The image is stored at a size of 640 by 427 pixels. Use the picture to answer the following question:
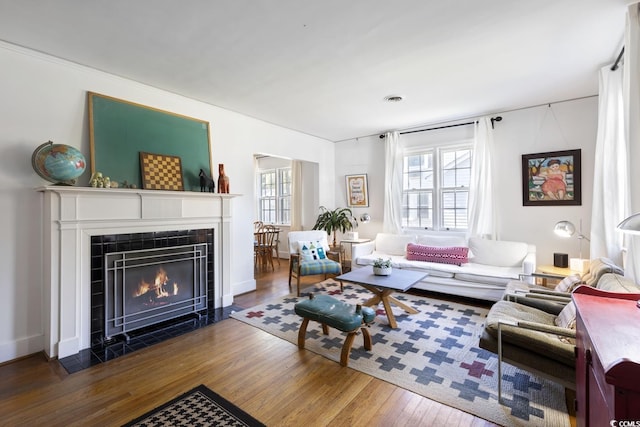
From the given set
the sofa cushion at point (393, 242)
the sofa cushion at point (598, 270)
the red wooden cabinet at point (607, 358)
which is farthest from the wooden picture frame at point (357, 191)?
the red wooden cabinet at point (607, 358)

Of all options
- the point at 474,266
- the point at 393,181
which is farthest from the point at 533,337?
the point at 393,181

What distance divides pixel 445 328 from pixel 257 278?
10.7 ft

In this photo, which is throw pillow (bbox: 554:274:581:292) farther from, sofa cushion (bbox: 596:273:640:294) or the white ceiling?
the white ceiling

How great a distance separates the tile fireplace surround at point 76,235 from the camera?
252cm

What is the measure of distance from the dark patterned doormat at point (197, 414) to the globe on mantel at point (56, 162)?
6.69ft

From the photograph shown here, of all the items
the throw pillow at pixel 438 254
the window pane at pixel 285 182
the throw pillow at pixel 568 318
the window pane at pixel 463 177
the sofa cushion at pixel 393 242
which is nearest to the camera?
the throw pillow at pixel 568 318

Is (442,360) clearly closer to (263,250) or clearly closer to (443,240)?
(443,240)

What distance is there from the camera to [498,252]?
412cm

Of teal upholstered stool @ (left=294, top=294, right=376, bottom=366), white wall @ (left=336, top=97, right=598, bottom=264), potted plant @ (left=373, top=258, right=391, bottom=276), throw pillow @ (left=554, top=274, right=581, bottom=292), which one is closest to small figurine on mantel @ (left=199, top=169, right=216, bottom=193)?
teal upholstered stool @ (left=294, top=294, right=376, bottom=366)

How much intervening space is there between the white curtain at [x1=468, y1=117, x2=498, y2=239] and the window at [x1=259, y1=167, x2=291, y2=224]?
411 cm

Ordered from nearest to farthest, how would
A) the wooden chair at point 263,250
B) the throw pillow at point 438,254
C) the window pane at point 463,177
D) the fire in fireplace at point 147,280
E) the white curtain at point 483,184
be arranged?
1. the fire in fireplace at point 147,280
2. the throw pillow at point 438,254
3. the white curtain at point 483,184
4. the window pane at point 463,177
5. the wooden chair at point 263,250

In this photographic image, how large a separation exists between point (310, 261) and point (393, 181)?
7.07 feet

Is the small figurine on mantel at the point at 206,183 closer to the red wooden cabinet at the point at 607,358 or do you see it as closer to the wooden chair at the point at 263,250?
the wooden chair at the point at 263,250

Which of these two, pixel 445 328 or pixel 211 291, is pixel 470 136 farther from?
pixel 211 291
